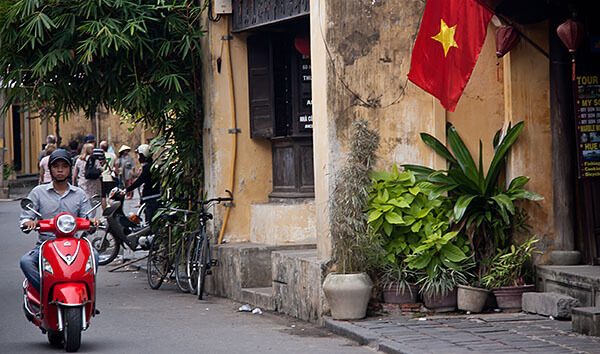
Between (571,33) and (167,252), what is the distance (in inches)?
265

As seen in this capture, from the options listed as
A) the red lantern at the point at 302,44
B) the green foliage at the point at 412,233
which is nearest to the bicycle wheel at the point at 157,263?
the red lantern at the point at 302,44

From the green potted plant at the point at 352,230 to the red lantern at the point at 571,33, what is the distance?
6.93 ft

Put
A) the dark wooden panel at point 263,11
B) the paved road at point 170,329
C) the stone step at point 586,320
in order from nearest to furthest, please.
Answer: the stone step at point 586,320 → the paved road at point 170,329 → the dark wooden panel at point 263,11

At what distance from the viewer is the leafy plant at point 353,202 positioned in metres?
9.48

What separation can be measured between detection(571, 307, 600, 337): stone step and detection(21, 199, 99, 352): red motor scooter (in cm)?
422

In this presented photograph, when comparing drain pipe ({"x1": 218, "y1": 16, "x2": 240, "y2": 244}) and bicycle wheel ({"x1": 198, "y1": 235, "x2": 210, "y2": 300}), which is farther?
drain pipe ({"x1": 218, "y1": 16, "x2": 240, "y2": 244})

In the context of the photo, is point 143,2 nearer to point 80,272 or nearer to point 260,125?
point 260,125

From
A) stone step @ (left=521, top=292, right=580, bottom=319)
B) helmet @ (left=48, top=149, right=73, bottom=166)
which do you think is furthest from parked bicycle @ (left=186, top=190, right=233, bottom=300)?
stone step @ (left=521, top=292, right=580, bottom=319)

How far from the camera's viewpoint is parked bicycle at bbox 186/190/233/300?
11914 millimetres

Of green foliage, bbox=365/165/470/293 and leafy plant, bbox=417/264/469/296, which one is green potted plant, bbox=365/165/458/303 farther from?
leafy plant, bbox=417/264/469/296

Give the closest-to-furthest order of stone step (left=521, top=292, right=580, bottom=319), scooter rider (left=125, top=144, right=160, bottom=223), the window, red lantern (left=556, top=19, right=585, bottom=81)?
stone step (left=521, top=292, right=580, bottom=319)
red lantern (left=556, top=19, right=585, bottom=81)
the window
scooter rider (left=125, top=144, right=160, bottom=223)

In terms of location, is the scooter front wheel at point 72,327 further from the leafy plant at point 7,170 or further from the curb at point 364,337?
the leafy plant at point 7,170

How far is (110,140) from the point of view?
3900 cm

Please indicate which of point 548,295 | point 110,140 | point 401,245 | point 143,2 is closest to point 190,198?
point 143,2
